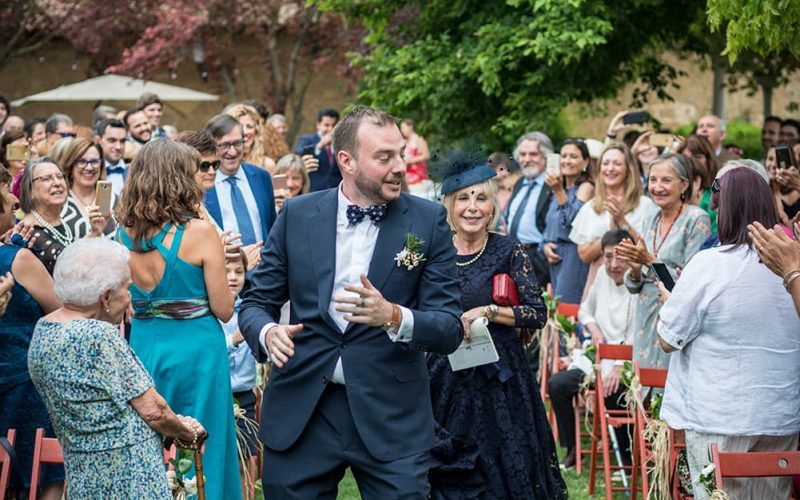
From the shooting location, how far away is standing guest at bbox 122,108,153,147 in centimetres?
1174

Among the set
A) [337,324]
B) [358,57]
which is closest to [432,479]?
[337,324]

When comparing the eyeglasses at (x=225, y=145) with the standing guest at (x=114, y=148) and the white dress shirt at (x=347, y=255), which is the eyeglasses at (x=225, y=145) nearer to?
the standing guest at (x=114, y=148)

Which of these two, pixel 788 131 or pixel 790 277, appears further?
pixel 788 131

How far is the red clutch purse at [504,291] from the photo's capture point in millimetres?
6590

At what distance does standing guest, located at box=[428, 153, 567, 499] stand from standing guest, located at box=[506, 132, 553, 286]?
4.69 m

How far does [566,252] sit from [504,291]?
14.5ft

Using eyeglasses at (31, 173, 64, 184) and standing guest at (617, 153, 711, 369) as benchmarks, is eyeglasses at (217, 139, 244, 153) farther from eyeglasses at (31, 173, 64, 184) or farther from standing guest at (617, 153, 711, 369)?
standing guest at (617, 153, 711, 369)

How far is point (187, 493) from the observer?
547 cm

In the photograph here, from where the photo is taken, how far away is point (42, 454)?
18.3ft

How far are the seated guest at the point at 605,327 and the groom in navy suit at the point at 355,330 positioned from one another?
12.5ft

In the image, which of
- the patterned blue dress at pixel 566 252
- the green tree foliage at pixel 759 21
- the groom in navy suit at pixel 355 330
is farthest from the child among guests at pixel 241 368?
the patterned blue dress at pixel 566 252

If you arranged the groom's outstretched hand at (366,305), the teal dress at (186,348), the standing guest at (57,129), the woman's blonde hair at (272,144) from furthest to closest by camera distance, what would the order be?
the woman's blonde hair at (272,144) → the standing guest at (57,129) → the teal dress at (186,348) → the groom's outstretched hand at (366,305)

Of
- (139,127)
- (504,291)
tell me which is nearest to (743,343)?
(504,291)

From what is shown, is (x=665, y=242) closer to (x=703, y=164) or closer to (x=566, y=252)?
(x=703, y=164)
